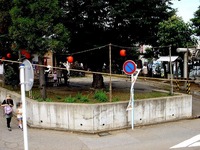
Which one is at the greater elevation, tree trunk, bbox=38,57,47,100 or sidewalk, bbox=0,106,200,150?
tree trunk, bbox=38,57,47,100

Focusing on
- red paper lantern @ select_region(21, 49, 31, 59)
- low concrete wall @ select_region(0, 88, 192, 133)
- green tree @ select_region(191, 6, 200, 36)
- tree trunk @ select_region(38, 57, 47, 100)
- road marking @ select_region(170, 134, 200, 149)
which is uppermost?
green tree @ select_region(191, 6, 200, 36)

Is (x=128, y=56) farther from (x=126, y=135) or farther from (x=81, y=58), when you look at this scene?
(x=126, y=135)

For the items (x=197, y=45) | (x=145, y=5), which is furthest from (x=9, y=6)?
(x=197, y=45)

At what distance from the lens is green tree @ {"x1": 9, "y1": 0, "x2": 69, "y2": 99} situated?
45.0ft

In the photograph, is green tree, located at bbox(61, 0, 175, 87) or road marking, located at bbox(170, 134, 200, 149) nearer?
road marking, located at bbox(170, 134, 200, 149)

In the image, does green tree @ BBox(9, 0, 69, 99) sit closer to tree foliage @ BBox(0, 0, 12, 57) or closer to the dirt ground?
tree foliage @ BBox(0, 0, 12, 57)

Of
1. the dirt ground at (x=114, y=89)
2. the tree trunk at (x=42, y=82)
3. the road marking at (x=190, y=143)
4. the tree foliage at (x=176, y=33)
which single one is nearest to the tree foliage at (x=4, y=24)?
the tree trunk at (x=42, y=82)

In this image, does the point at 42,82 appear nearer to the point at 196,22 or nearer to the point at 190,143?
the point at 190,143

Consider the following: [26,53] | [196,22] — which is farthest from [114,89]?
[196,22]

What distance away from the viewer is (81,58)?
19.5 metres

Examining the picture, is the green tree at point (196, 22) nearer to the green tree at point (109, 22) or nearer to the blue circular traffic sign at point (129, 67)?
the green tree at point (109, 22)

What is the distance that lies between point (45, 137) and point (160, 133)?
16.1ft

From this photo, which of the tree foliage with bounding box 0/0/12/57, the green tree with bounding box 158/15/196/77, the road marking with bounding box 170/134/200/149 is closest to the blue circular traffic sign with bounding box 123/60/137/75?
the road marking with bounding box 170/134/200/149

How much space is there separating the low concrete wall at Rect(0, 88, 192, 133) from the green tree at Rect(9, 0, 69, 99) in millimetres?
2672
